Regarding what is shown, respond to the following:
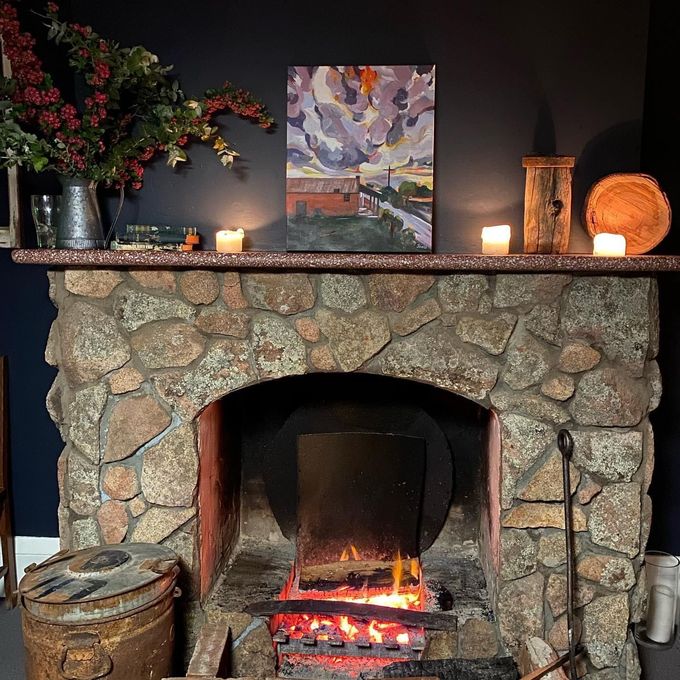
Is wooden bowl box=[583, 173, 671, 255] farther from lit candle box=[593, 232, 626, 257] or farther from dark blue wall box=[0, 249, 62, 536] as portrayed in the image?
dark blue wall box=[0, 249, 62, 536]

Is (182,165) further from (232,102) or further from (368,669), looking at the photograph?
(368,669)

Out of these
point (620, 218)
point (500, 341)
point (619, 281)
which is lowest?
point (500, 341)

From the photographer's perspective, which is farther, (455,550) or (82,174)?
(455,550)

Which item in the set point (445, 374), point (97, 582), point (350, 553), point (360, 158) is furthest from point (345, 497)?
point (360, 158)

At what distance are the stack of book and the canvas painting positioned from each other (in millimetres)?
328

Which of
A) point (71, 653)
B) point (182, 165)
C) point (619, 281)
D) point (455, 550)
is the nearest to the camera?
point (71, 653)

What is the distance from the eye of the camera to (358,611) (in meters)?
2.22

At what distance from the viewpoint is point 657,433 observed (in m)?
2.76

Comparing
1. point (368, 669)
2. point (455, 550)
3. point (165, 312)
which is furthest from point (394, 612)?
point (165, 312)

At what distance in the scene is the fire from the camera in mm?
2279

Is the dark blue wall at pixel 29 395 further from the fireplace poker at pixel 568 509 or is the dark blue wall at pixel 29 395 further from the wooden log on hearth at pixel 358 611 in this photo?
the fireplace poker at pixel 568 509

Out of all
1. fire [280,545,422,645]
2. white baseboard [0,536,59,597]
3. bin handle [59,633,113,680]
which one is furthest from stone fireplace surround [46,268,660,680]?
white baseboard [0,536,59,597]

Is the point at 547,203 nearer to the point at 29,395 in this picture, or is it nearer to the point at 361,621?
the point at 361,621

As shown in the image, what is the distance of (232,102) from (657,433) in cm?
194
